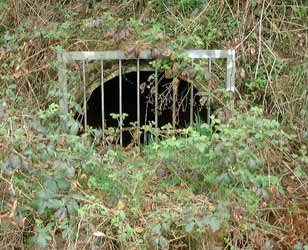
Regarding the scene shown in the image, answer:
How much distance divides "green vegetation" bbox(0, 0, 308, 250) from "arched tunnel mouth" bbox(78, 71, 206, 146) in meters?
0.31

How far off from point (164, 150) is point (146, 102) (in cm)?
114

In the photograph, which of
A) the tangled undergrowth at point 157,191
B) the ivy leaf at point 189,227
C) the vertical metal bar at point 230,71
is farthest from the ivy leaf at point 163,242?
the vertical metal bar at point 230,71

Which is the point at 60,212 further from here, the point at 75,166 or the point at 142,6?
the point at 142,6

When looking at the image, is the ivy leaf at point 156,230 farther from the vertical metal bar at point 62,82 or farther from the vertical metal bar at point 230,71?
the vertical metal bar at point 230,71

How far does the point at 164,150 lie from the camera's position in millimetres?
3633

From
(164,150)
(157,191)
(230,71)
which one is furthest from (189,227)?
(230,71)

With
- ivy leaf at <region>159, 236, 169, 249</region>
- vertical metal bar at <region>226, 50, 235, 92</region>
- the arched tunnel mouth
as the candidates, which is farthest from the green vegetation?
the arched tunnel mouth

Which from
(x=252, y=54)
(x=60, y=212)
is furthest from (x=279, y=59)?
(x=60, y=212)

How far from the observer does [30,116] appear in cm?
369

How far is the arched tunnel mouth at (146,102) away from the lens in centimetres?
448

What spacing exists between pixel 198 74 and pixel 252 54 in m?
0.57

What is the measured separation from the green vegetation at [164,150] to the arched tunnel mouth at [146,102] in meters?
0.31

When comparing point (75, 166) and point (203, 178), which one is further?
point (203, 178)

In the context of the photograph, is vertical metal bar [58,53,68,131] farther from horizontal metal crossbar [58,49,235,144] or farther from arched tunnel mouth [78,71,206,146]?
arched tunnel mouth [78,71,206,146]
